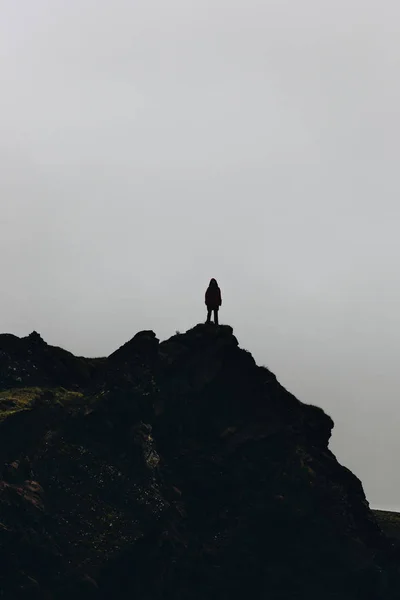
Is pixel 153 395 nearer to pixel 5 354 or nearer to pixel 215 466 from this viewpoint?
pixel 215 466

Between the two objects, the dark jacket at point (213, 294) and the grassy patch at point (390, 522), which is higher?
the dark jacket at point (213, 294)

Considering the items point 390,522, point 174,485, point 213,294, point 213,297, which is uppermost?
point 213,294

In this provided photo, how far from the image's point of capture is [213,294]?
302ft

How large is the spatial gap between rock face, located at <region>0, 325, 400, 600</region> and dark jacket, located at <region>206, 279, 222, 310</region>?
306 centimetres

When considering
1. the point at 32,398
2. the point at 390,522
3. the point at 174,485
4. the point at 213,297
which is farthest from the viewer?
the point at 390,522

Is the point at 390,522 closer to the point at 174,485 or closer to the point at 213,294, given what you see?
the point at 174,485

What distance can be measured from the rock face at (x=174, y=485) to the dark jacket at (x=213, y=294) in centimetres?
306

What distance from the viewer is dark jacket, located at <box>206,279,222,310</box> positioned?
9188 centimetres

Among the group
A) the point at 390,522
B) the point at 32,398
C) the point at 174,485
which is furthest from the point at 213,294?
the point at 390,522

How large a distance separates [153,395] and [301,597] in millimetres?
22535

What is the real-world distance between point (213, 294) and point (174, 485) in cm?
1781

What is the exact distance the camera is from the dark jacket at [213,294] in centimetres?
9188

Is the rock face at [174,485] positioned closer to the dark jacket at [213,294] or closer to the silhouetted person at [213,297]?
the silhouetted person at [213,297]

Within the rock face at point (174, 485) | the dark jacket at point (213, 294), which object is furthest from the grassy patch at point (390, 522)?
the dark jacket at point (213, 294)
